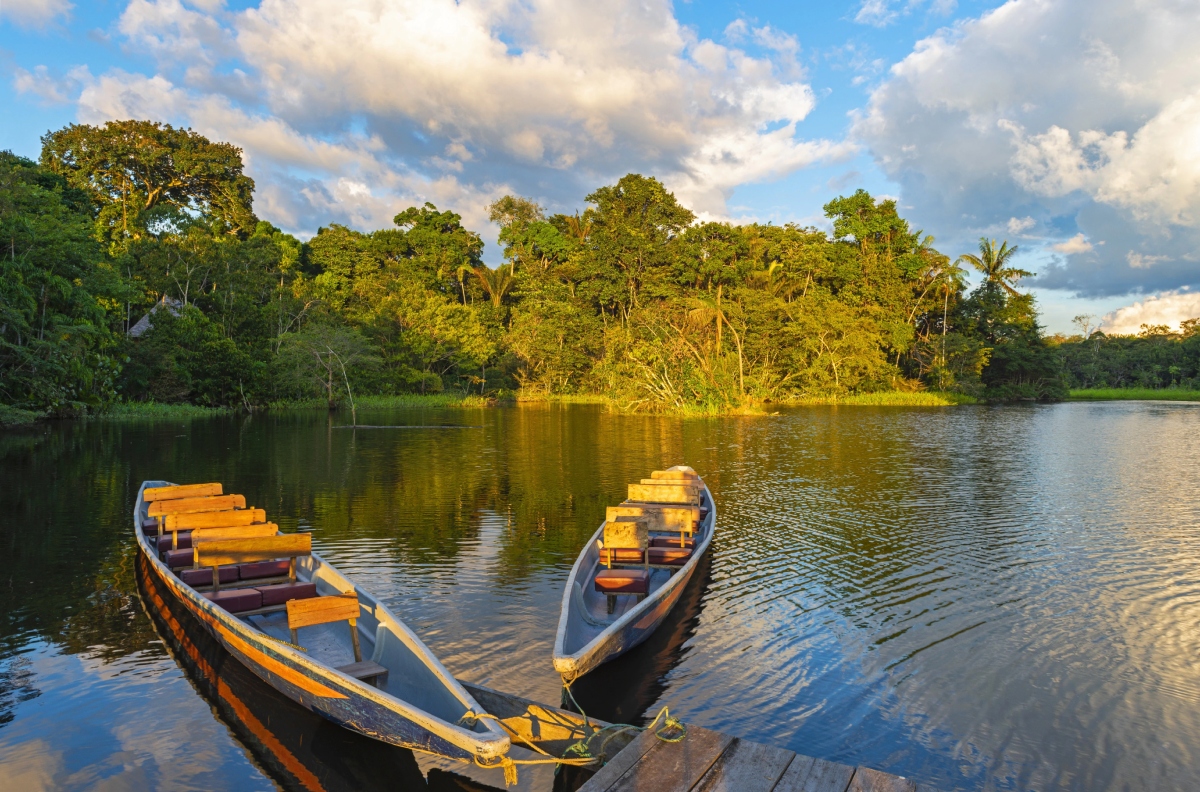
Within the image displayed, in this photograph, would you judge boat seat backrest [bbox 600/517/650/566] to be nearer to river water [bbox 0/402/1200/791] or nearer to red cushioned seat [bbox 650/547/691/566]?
red cushioned seat [bbox 650/547/691/566]

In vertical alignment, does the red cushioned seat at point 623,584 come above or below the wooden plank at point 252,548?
below

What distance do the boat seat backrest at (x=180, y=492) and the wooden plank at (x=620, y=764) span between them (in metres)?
9.14

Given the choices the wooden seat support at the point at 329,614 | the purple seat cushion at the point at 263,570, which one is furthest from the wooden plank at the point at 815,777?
the purple seat cushion at the point at 263,570

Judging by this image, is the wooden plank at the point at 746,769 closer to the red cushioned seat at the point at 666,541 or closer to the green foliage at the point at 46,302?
the red cushioned seat at the point at 666,541

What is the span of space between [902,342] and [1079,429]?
21.1 meters

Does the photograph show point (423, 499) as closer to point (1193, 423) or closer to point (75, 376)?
point (75, 376)

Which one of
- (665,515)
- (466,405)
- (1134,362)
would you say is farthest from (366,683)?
(1134,362)

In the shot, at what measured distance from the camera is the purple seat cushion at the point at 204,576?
334 inches

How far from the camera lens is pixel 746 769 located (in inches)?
175

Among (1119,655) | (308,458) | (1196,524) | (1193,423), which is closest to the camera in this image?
(1119,655)

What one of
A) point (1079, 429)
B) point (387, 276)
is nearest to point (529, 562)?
point (1079, 429)

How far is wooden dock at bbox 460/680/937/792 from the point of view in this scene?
14.0 ft

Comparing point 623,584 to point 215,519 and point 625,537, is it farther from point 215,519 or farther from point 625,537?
point 215,519

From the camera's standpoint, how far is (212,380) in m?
41.6
